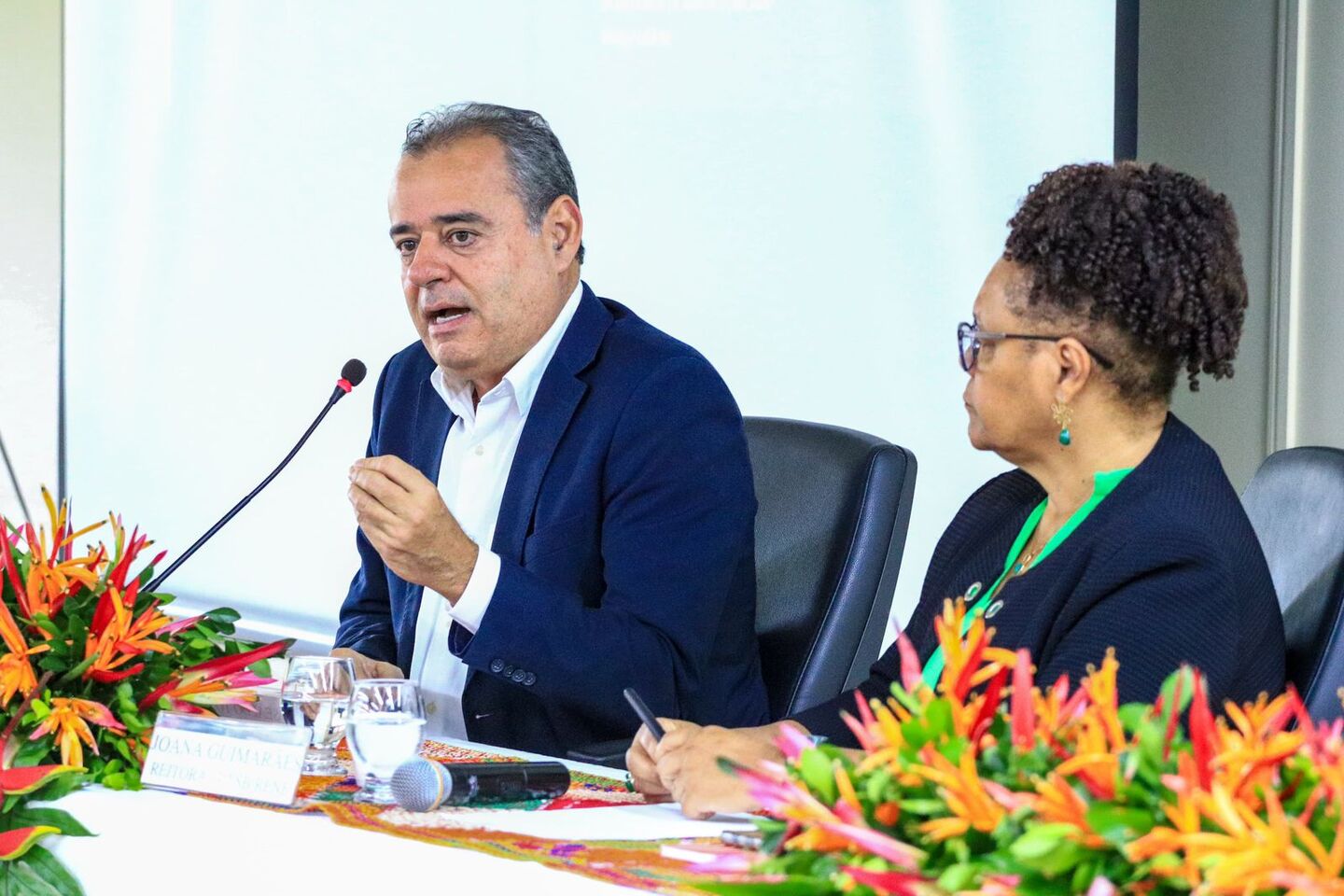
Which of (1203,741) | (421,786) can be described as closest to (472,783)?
(421,786)

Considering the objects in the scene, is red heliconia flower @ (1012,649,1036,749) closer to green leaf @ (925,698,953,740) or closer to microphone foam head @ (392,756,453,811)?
green leaf @ (925,698,953,740)

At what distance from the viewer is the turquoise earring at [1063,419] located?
141 centimetres

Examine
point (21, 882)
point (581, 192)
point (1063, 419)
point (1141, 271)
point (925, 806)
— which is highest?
point (581, 192)

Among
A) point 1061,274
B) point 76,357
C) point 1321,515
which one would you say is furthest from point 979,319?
point 76,357

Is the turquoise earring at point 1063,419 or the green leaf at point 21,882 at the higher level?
the turquoise earring at point 1063,419

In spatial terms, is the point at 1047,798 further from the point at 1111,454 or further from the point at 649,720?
the point at 1111,454

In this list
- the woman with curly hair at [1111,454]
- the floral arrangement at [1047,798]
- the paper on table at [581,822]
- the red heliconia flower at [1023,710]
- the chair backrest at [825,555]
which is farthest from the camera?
the chair backrest at [825,555]

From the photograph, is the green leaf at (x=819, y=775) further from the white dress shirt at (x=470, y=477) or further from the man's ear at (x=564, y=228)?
the man's ear at (x=564, y=228)

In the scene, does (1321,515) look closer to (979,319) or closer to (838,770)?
(979,319)

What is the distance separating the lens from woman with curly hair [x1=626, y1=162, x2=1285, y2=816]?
1251 mm

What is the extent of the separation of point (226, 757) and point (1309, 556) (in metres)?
0.96

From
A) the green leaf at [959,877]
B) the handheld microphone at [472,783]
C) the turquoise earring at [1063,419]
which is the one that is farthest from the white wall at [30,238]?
the green leaf at [959,877]

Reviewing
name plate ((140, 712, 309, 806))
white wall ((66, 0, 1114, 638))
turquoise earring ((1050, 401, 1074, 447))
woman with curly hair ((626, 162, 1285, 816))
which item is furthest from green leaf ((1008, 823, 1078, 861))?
white wall ((66, 0, 1114, 638))

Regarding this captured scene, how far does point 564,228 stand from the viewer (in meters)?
2.00
